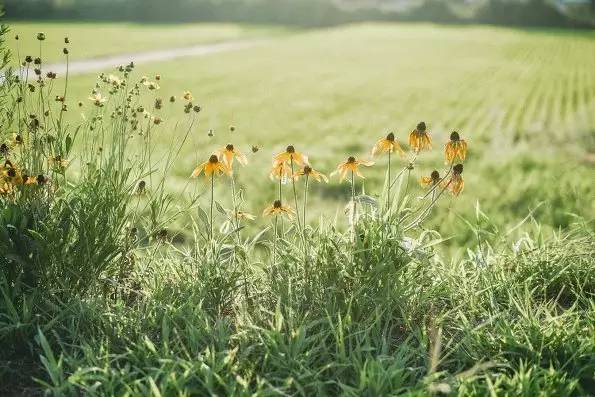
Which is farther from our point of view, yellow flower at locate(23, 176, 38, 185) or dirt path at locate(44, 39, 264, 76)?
dirt path at locate(44, 39, 264, 76)

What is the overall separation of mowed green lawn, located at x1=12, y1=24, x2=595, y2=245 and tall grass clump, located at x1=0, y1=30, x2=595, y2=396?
0.43 meters

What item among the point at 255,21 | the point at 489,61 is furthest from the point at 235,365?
the point at 255,21

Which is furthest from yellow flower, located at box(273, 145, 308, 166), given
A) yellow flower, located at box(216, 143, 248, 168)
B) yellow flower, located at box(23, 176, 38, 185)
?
yellow flower, located at box(23, 176, 38, 185)

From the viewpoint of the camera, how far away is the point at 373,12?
203 ft

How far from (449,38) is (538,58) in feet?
43.3

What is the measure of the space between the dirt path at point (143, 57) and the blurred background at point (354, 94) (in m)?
0.12

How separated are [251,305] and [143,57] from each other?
21867mm

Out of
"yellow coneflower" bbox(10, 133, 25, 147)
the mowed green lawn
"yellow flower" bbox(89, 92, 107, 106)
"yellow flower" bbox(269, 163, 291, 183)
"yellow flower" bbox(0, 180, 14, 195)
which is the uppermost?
"yellow flower" bbox(89, 92, 107, 106)

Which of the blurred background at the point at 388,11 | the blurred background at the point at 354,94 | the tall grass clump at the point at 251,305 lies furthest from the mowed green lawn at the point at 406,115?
the blurred background at the point at 388,11

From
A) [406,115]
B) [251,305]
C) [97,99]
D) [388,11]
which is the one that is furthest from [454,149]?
[388,11]

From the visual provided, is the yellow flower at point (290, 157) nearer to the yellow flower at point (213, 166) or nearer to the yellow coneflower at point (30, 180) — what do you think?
the yellow flower at point (213, 166)

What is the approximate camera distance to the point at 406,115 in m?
14.5

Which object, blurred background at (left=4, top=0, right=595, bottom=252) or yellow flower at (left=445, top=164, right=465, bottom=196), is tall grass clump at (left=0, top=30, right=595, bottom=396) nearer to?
yellow flower at (left=445, top=164, right=465, bottom=196)

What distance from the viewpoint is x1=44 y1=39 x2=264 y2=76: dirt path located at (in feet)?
56.6
